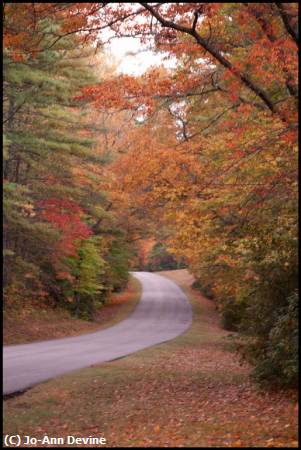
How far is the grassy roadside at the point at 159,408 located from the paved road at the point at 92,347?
2.72 ft

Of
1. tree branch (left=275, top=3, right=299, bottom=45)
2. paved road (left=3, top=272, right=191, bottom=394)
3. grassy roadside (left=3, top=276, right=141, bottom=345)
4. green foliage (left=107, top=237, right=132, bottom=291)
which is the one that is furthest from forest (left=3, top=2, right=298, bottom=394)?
green foliage (left=107, top=237, right=132, bottom=291)

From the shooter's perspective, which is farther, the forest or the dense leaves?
the dense leaves

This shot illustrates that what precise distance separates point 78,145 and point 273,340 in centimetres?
1523

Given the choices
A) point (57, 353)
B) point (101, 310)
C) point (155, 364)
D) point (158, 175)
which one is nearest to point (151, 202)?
point (158, 175)

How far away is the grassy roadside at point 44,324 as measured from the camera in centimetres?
2168

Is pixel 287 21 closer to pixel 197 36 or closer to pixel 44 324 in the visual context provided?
pixel 197 36

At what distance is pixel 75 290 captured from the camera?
95.2 feet

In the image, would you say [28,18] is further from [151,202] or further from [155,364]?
[155,364]

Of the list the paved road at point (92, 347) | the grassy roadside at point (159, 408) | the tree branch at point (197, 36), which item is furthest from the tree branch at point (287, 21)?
the paved road at point (92, 347)

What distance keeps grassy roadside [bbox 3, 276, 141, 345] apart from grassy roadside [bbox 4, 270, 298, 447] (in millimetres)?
7738

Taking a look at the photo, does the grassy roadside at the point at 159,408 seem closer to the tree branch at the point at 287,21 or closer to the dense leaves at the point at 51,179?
the tree branch at the point at 287,21

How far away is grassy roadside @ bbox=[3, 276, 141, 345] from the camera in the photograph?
21.7m

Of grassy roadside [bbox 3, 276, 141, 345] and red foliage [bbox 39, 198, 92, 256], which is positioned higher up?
red foliage [bbox 39, 198, 92, 256]

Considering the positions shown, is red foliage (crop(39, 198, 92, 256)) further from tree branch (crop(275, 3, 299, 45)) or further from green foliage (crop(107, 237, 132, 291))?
tree branch (crop(275, 3, 299, 45))
